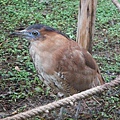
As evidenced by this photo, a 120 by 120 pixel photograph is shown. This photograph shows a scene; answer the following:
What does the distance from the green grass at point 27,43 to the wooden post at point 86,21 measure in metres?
0.75

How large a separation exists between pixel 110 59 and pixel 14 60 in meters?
1.79

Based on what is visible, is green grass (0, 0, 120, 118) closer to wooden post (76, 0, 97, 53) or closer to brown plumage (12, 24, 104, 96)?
wooden post (76, 0, 97, 53)

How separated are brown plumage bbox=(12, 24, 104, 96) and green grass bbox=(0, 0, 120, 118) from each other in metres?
0.90

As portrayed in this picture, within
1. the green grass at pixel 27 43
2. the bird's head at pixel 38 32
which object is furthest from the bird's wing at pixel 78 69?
the green grass at pixel 27 43

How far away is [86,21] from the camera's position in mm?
5512

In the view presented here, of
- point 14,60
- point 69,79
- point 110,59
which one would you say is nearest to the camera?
point 69,79

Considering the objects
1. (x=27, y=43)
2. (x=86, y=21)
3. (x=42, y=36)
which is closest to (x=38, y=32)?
(x=42, y=36)

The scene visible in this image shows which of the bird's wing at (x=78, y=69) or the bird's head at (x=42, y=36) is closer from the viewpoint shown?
the bird's head at (x=42, y=36)

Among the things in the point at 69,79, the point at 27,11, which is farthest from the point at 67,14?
the point at 69,79

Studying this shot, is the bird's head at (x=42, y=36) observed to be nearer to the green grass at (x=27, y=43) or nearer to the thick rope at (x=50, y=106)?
the thick rope at (x=50, y=106)

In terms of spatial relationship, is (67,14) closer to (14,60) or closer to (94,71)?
(14,60)

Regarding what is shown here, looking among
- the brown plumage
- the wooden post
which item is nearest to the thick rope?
the brown plumage

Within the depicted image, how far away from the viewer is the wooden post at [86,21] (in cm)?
540

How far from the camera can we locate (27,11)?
338 inches
